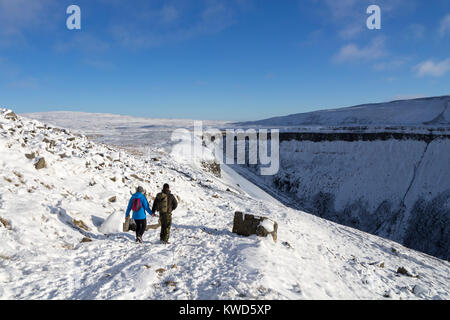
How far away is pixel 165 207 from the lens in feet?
28.4

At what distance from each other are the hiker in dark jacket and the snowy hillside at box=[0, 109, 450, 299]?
19.4 inches

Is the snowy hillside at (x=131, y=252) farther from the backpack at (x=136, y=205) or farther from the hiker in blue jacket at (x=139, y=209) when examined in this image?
the backpack at (x=136, y=205)

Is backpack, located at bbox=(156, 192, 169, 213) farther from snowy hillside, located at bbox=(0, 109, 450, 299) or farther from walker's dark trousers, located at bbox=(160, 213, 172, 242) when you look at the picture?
snowy hillside, located at bbox=(0, 109, 450, 299)

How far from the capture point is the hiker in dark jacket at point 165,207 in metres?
8.66

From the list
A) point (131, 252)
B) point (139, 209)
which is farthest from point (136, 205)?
point (131, 252)

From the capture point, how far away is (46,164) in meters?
11.1

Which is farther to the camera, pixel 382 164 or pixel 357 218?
pixel 382 164

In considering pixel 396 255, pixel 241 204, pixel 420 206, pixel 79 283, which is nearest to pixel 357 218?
pixel 420 206

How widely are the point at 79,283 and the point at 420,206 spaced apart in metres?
32.3

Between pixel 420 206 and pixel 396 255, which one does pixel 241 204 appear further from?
pixel 420 206

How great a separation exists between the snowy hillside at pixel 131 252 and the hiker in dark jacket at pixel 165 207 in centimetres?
49

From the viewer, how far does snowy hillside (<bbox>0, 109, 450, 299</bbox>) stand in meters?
5.81

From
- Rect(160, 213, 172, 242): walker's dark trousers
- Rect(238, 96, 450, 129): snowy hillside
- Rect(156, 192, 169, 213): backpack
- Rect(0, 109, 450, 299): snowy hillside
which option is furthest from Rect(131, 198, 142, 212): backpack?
Rect(238, 96, 450, 129): snowy hillside

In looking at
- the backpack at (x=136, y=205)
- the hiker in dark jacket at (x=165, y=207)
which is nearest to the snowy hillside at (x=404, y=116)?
the hiker in dark jacket at (x=165, y=207)
